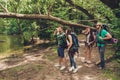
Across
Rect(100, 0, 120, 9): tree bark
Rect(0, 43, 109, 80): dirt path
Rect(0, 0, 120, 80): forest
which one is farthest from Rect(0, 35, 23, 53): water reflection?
Rect(100, 0, 120, 9): tree bark

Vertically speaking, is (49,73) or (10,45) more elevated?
(49,73)

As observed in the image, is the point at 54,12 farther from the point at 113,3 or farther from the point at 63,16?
the point at 113,3

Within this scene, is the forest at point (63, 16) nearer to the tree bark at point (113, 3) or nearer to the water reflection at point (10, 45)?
the tree bark at point (113, 3)

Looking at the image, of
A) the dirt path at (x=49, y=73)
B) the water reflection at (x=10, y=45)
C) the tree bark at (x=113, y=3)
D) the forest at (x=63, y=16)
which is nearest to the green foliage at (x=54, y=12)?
the forest at (x=63, y=16)

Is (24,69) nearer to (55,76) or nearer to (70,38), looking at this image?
(55,76)

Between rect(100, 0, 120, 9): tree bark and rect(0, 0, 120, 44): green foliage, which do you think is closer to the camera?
rect(100, 0, 120, 9): tree bark

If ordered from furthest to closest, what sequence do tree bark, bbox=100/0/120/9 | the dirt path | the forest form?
tree bark, bbox=100/0/120/9
the forest
the dirt path

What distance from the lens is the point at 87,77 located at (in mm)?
11805

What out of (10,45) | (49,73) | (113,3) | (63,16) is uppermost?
(113,3)

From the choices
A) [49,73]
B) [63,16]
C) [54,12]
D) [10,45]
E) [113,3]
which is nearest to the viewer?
[49,73]

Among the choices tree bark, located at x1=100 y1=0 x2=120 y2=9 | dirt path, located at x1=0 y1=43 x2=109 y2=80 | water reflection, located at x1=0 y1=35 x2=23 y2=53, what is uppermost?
tree bark, located at x1=100 y1=0 x2=120 y2=9

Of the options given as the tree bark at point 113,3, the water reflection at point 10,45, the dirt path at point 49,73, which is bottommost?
the water reflection at point 10,45

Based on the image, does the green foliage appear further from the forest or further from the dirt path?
the dirt path

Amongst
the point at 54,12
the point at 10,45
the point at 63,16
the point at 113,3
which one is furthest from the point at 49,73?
the point at 10,45
